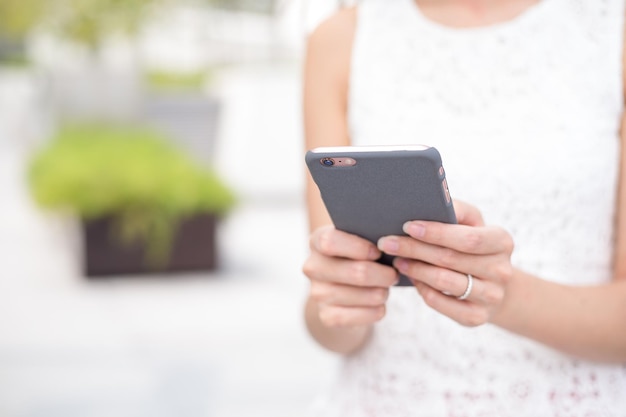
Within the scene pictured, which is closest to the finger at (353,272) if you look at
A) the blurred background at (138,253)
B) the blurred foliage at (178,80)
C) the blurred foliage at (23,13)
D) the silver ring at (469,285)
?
the silver ring at (469,285)

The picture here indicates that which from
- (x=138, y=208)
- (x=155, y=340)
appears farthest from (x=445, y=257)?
(x=138, y=208)

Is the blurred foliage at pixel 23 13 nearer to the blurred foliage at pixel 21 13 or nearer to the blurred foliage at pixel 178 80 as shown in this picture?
the blurred foliage at pixel 21 13

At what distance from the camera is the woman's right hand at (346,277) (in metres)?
1.08

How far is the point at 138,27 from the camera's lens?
25.3ft

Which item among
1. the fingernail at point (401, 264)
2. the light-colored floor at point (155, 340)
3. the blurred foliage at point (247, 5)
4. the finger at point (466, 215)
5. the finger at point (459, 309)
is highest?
the blurred foliage at point (247, 5)

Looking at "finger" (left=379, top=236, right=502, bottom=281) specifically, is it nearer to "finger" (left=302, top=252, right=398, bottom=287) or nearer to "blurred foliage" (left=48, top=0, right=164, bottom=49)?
"finger" (left=302, top=252, right=398, bottom=287)

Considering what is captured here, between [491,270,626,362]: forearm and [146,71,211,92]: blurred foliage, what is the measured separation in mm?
9957

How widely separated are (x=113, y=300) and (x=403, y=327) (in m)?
3.81

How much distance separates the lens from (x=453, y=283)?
102 centimetres

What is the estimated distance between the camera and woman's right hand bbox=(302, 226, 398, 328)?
3.54 feet

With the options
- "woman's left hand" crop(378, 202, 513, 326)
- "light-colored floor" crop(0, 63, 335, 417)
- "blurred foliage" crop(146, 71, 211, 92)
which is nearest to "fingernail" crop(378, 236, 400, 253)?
"woman's left hand" crop(378, 202, 513, 326)

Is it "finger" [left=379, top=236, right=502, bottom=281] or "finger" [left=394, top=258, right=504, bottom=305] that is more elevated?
"finger" [left=379, top=236, right=502, bottom=281]

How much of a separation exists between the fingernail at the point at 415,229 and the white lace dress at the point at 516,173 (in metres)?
0.30

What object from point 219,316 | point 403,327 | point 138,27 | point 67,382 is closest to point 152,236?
point 219,316
